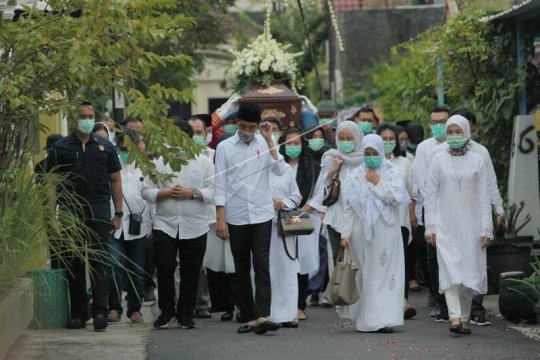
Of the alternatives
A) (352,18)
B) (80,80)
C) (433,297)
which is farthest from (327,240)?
(352,18)

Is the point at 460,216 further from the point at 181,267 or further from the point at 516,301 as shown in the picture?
the point at 181,267

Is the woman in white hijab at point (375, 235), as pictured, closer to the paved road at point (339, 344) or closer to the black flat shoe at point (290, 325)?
the paved road at point (339, 344)

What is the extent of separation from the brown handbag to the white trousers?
93.0 inches

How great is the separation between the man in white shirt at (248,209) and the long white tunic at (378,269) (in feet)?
2.51

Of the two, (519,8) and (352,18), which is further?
(352,18)

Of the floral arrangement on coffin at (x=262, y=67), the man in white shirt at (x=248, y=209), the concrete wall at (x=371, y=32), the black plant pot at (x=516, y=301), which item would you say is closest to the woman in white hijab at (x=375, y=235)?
the man in white shirt at (x=248, y=209)

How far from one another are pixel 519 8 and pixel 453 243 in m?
3.51

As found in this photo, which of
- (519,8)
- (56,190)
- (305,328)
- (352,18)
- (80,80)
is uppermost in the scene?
(352,18)

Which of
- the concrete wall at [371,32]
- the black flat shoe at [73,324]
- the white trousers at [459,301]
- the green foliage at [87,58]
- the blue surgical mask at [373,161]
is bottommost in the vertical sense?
the black flat shoe at [73,324]

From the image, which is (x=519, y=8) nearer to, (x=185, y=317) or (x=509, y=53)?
(x=509, y=53)

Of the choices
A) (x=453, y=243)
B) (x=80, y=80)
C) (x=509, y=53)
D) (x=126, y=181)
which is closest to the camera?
(x=80, y=80)

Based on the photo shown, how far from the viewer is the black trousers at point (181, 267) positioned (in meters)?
13.0

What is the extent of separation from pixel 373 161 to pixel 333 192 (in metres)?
1.87

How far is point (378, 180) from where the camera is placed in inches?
512
